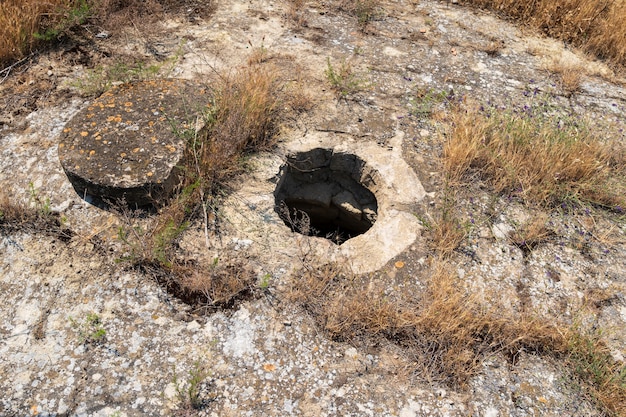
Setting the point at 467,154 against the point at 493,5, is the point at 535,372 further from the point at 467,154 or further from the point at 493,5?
the point at 493,5

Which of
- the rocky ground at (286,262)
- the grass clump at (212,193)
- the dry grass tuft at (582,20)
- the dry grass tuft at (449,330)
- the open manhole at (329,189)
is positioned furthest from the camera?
the dry grass tuft at (582,20)

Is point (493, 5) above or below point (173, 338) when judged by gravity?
above

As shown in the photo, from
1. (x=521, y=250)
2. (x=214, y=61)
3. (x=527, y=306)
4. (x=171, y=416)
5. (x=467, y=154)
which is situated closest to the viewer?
(x=171, y=416)

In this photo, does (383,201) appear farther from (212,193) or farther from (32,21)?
(32,21)

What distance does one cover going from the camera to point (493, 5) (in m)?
5.25

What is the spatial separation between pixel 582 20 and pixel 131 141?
14.5 ft

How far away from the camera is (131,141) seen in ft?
11.0

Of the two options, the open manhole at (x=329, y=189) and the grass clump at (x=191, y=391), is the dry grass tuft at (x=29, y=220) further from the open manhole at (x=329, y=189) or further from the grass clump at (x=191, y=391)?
the open manhole at (x=329, y=189)

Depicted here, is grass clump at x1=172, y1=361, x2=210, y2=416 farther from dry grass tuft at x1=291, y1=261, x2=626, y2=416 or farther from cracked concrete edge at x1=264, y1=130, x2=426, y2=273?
cracked concrete edge at x1=264, y1=130, x2=426, y2=273

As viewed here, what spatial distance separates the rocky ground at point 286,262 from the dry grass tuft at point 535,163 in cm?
15

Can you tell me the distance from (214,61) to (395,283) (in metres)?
2.62

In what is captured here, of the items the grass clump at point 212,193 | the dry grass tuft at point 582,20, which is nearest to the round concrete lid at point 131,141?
the grass clump at point 212,193

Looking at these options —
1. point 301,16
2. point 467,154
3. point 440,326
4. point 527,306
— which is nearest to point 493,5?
point 301,16

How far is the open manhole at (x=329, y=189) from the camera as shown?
3.68 metres
